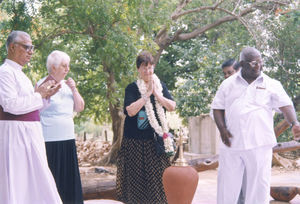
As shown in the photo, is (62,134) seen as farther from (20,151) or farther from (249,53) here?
(249,53)

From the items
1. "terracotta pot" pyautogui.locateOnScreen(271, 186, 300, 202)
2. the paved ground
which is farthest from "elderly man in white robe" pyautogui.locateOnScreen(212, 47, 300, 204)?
"terracotta pot" pyautogui.locateOnScreen(271, 186, 300, 202)

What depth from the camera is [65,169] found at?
14.6 ft

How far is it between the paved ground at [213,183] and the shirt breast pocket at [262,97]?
6.29ft

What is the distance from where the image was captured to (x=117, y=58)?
322 inches

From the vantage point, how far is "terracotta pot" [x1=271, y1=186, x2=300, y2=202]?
238 inches

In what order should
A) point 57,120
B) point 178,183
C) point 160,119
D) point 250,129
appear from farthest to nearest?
point 160,119, point 178,183, point 57,120, point 250,129

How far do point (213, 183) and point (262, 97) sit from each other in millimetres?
4943

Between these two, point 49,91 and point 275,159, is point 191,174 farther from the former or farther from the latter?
point 275,159

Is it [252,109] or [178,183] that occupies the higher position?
[252,109]

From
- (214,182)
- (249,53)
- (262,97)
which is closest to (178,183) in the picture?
(262,97)

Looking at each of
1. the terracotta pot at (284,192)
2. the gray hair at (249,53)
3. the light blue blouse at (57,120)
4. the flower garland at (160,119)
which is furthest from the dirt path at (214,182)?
the gray hair at (249,53)

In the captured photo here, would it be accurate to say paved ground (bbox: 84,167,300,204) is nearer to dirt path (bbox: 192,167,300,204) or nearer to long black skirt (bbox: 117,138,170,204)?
dirt path (bbox: 192,167,300,204)

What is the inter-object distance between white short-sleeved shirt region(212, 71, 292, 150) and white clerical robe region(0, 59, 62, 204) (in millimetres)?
1833

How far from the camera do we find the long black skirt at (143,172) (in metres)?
4.65
